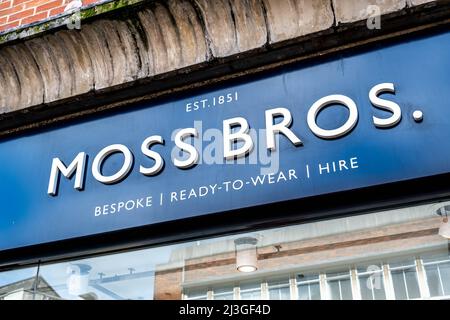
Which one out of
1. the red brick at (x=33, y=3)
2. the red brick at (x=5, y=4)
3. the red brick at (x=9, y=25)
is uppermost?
the red brick at (x=5, y=4)

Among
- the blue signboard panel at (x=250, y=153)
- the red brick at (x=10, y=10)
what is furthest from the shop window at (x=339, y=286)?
the red brick at (x=10, y=10)

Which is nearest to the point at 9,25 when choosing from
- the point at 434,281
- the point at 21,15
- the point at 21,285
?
the point at 21,15

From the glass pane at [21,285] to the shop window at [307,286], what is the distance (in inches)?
59.5

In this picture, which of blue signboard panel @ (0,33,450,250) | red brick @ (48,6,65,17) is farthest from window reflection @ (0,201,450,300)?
red brick @ (48,6,65,17)

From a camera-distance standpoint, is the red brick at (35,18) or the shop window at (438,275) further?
the red brick at (35,18)

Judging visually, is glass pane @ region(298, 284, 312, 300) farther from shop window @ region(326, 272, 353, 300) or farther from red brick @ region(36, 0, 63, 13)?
red brick @ region(36, 0, 63, 13)

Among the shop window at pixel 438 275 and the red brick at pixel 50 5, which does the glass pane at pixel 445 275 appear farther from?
the red brick at pixel 50 5

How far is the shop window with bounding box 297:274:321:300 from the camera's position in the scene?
109 inches

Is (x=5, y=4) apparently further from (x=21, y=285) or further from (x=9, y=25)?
(x=21, y=285)

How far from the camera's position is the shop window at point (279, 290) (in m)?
2.79

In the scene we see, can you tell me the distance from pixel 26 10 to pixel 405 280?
311 cm

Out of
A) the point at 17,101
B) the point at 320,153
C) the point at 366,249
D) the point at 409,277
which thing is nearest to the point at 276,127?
the point at 320,153

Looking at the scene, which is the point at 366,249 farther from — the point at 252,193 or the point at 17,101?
the point at 17,101

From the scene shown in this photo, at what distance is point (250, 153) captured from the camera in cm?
279
